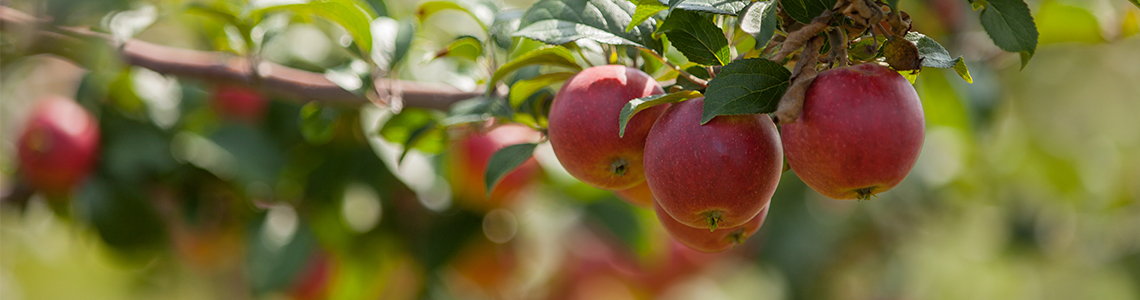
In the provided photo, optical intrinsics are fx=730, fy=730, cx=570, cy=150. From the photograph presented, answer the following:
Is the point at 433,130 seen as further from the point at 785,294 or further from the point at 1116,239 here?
the point at 1116,239

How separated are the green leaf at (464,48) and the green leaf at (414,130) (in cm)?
Result: 9

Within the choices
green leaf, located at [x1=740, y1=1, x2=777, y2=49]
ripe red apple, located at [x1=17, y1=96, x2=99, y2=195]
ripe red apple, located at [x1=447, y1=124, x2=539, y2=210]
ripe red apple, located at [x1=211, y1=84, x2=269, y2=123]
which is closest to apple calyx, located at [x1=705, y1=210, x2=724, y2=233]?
green leaf, located at [x1=740, y1=1, x2=777, y2=49]

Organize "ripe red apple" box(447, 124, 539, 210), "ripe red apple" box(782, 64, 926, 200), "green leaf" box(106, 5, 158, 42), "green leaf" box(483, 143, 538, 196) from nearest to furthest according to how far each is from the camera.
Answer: "ripe red apple" box(782, 64, 926, 200) < "green leaf" box(483, 143, 538, 196) < "green leaf" box(106, 5, 158, 42) < "ripe red apple" box(447, 124, 539, 210)

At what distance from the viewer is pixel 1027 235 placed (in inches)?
70.1

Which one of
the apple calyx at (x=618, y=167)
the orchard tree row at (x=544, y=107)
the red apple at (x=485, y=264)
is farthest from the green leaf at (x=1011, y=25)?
the red apple at (x=485, y=264)

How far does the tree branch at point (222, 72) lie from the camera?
76 centimetres

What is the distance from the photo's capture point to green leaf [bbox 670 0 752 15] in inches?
16.6

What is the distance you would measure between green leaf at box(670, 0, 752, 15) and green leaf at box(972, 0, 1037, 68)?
0.13 m

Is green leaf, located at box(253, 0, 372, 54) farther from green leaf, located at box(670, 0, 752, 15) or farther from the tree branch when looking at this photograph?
green leaf, located at box(670, 0, 752, 15)

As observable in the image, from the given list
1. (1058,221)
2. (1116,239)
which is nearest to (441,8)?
(1058,221)

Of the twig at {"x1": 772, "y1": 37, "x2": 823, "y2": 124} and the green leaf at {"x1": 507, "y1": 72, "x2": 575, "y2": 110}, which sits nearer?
the twig at {"x1": 772, "y1": 37, "x2": 823, "y2": 124}

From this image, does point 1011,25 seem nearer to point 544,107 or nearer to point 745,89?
point 745,89

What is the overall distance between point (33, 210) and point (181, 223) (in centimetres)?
29

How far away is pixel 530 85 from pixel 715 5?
25cm
